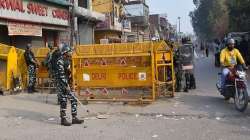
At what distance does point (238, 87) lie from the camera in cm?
1120

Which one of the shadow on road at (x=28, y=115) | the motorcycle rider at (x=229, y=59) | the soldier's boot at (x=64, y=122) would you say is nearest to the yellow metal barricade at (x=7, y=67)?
the shadow on road at (x=28, y=115)

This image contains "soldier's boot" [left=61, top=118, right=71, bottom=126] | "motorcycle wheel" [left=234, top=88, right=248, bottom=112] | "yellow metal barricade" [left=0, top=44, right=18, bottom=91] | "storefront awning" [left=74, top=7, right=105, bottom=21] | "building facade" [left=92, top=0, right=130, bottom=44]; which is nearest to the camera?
"soldier's boot" [left=61, top=118, right=71, bottom=126]

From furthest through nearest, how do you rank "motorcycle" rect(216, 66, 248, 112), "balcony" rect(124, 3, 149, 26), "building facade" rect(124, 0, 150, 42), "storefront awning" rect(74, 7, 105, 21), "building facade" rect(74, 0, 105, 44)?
"balcony" rect(124, 3, 149, 26)
"building facade" rect(124, 0, 150, 42)
"building facade" rect(74, 0, 105, 44)
"storefront awning" rect(74, 7, 105, 21)
"motorcycle" rect(216, 66, 248, 112)

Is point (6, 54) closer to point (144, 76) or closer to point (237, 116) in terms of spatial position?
point (144, 76)

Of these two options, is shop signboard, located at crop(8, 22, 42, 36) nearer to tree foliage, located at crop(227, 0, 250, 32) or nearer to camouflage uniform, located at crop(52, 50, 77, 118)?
camouflage uniform, located at crop(52, 50, 77, 118)

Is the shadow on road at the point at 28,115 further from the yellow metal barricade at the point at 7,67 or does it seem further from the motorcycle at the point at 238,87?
the motorcycle at the point at 238,87

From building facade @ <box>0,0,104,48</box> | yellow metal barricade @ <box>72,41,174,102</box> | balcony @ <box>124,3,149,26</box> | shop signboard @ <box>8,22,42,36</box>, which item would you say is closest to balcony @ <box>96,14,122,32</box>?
building facade @ <box>0,0,104,48</box>

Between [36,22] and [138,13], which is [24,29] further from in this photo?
[138,13]

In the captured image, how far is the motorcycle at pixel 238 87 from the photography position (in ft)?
35.5

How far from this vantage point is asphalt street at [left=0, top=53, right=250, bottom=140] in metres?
8.59

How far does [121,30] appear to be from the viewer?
5109 cm

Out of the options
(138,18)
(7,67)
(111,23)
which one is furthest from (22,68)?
(138,18)

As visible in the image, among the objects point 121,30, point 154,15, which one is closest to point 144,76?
point 121,30

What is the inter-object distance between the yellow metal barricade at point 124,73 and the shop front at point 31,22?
26.1 ft
